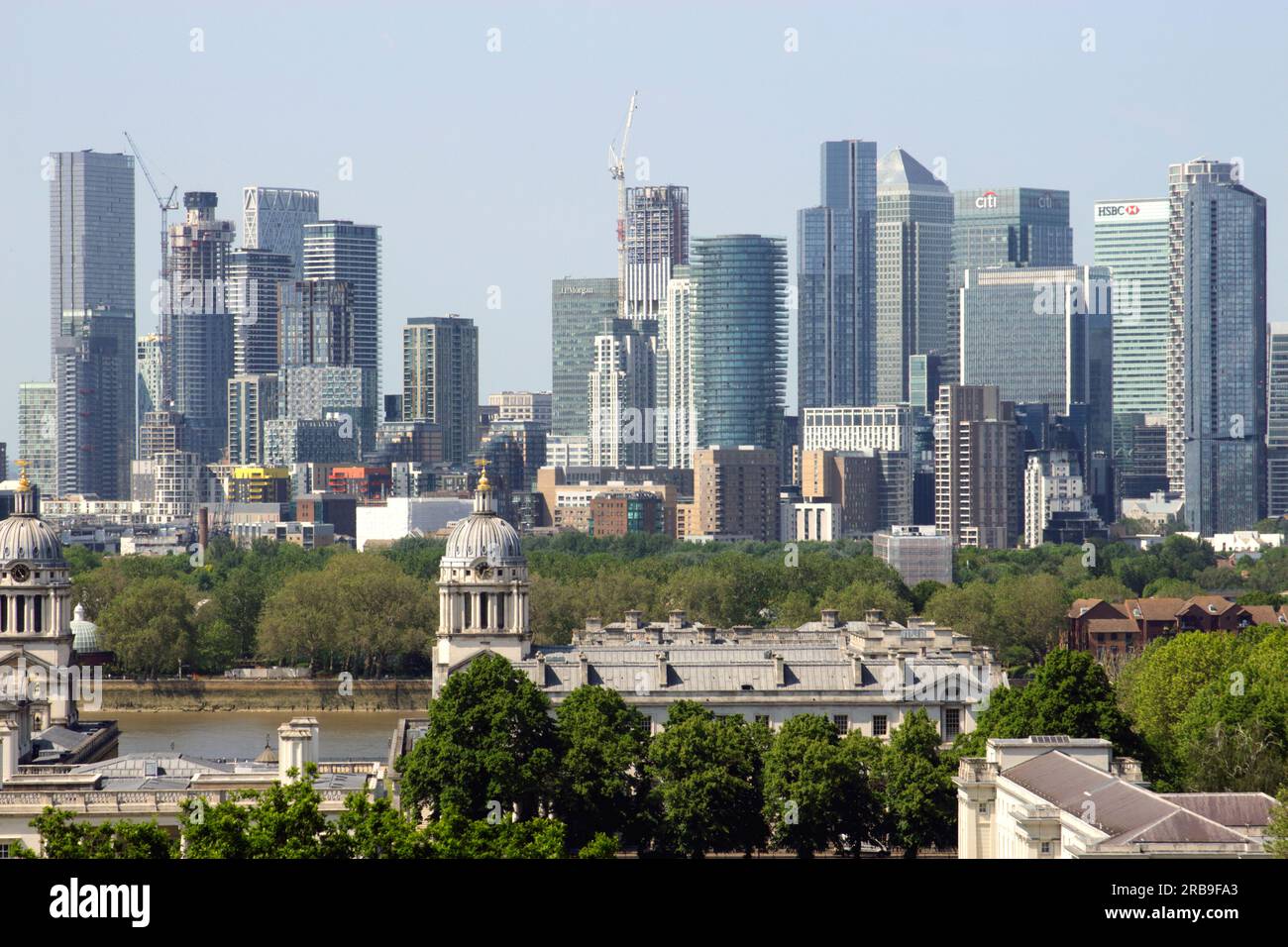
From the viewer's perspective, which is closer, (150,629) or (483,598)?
(483,598)

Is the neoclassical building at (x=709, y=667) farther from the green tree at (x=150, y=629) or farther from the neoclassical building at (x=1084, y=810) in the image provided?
the green tree at (x=150, y=629)

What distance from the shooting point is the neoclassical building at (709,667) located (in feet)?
197

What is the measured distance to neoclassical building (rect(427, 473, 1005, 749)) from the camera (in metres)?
60.1

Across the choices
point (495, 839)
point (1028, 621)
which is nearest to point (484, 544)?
point (495, 839)

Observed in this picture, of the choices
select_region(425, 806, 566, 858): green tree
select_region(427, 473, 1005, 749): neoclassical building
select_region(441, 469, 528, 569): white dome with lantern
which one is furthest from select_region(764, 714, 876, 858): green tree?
select_region(441, 469, 528, 569): white dome with lantern

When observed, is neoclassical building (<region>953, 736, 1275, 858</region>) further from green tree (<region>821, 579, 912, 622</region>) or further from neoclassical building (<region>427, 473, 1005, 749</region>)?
green tree (<region>821, 579, 912, 622</region>)

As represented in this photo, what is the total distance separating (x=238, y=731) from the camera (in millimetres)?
82812

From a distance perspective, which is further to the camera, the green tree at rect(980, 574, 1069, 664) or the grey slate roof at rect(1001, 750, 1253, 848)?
the green tree at rect(980, 574, 1069, 664)

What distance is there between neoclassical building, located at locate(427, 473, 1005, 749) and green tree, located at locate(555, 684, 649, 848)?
740 cm

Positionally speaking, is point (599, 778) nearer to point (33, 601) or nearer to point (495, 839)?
point (495, 839)

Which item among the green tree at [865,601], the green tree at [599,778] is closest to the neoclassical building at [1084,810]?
the green tree at [599,778]

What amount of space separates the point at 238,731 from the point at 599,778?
116 ft

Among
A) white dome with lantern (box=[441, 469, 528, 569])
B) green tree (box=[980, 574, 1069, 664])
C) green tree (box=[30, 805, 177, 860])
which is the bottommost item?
green tree (box=[980, 574, 1069, 664])
